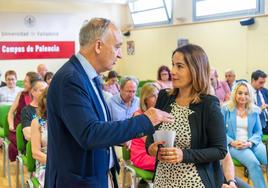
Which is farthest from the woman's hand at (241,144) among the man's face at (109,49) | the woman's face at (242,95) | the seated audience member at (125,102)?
the man's face at (109,49)

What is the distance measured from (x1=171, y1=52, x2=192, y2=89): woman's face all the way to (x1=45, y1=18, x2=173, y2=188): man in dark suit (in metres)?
0.37

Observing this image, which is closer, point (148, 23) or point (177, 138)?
point (177, 138)

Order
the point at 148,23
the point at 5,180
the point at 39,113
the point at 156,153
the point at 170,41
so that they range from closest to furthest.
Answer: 1. the point at 156,153
2. the point at 39,113
3. the point at 5,180
4. the point at 170,41
5. the point at 148,23

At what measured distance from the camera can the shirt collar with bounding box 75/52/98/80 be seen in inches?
64.3

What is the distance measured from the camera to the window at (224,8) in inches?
275

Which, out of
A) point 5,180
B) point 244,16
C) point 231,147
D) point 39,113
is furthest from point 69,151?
point 244,16

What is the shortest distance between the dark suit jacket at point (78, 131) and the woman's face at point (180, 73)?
0.50 m

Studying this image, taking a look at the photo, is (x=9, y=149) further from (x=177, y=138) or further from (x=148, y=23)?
(x=148, y=23)

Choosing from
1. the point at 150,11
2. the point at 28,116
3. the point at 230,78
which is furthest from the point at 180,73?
the point at 150,11

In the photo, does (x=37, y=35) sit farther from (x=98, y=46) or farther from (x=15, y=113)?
(x=98, y=46)

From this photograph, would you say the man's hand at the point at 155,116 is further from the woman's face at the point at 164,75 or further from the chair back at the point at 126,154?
the woman's face at the point at 164,75

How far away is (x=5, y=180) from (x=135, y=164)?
7.50 feet

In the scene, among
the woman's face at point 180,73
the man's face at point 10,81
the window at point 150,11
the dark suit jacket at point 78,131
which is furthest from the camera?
the window at point 150,11

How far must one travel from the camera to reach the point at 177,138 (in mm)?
1959
